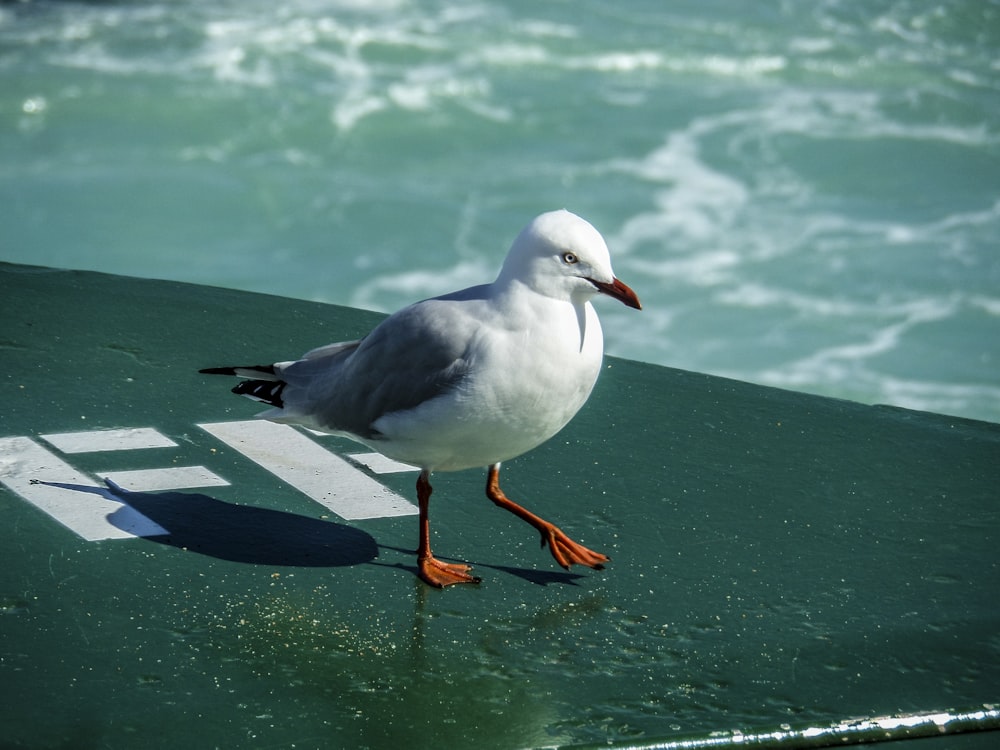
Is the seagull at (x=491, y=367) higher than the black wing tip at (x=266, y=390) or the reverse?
higher

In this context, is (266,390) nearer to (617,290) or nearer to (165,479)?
(165,479)

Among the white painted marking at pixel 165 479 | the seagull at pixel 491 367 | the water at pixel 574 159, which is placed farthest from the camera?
the water at pixel 574 159

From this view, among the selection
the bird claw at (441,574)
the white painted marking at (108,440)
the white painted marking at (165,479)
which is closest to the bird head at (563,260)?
the bird claw at (441,574)

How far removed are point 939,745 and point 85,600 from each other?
1850 millimetres

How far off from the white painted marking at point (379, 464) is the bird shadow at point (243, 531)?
1.35 ft

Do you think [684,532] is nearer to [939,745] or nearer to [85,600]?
[939,745]

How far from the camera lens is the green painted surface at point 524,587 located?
9.61 feet

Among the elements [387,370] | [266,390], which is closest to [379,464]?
[266,390]

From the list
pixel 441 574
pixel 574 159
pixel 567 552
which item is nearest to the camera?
pixel 441 574

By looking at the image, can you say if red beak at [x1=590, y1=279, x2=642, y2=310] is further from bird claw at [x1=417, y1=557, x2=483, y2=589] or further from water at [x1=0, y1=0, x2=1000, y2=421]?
water at [x1=0, y1=0, x2=1000, y2=421]

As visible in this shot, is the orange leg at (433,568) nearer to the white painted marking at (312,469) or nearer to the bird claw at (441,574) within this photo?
the bird claw at (441,574)

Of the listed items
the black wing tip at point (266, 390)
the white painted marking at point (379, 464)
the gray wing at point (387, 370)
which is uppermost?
the gray wing at point (387, 370)

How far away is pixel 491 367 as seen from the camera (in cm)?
327

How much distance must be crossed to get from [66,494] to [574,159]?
1185 cm
